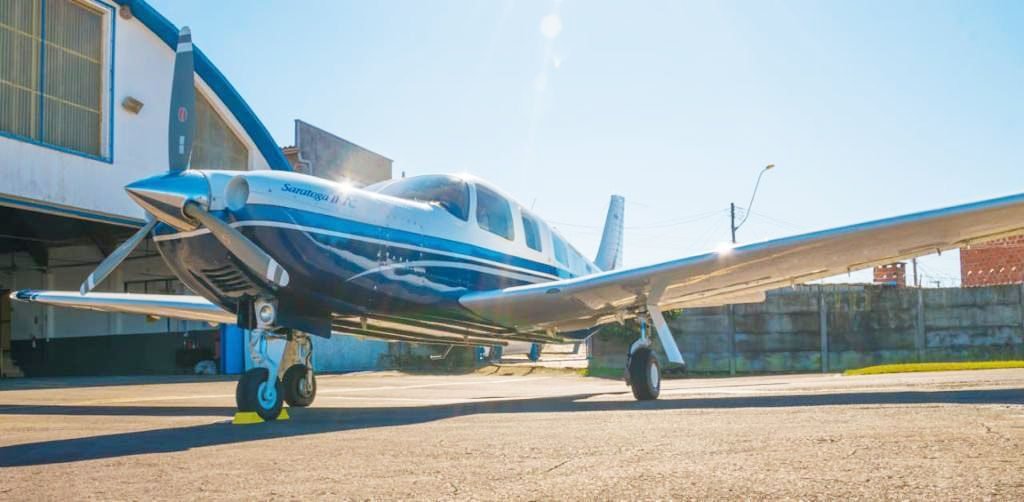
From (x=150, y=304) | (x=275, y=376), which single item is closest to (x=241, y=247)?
(x=275, y=376)

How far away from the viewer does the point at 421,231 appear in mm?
9484

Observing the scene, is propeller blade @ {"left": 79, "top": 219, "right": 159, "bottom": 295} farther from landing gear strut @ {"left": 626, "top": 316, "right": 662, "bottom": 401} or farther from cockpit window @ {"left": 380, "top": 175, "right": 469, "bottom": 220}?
landing gear strut @ {"left": 626, "top": 316, "right": 662, "bottom": 401}

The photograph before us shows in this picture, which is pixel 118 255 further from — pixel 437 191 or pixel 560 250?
pixel 560 250

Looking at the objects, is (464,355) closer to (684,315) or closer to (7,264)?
(684,315)

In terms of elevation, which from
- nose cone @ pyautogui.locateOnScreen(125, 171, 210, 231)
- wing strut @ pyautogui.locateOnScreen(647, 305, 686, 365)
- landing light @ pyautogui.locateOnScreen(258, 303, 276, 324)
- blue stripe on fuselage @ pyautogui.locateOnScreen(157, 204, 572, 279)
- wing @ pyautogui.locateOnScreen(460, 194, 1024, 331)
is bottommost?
wing strut @ pyautogui.locateOnScreen(647, 305, 686, 365)

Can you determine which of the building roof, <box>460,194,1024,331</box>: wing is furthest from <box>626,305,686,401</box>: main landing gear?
the building roof

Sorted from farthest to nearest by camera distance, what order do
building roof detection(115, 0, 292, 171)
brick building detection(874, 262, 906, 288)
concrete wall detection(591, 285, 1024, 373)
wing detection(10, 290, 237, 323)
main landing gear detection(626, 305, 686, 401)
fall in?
brick building detection(874, 262, 906, 288), concrete wall detection(591, 285, 1024, 373), building roof detection(115, 0, 292, 171), wing detection(10, 290, 237, 323), main landing gear detection(626, 305, 686, 401)

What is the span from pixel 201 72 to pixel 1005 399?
23.2 metres

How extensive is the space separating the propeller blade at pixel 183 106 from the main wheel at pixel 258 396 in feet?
6.79

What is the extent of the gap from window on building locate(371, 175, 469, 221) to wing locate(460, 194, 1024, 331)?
1.13 metres

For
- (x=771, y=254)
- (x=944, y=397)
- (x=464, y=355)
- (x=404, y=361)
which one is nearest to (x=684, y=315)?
(x=464, y=355)

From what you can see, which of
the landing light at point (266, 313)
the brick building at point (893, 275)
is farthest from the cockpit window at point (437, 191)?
the brick building at point (893, 275)

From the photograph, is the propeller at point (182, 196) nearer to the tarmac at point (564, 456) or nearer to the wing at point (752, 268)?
the tarmac at point (564, 456)

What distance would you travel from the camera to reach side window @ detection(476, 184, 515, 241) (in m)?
10.6
